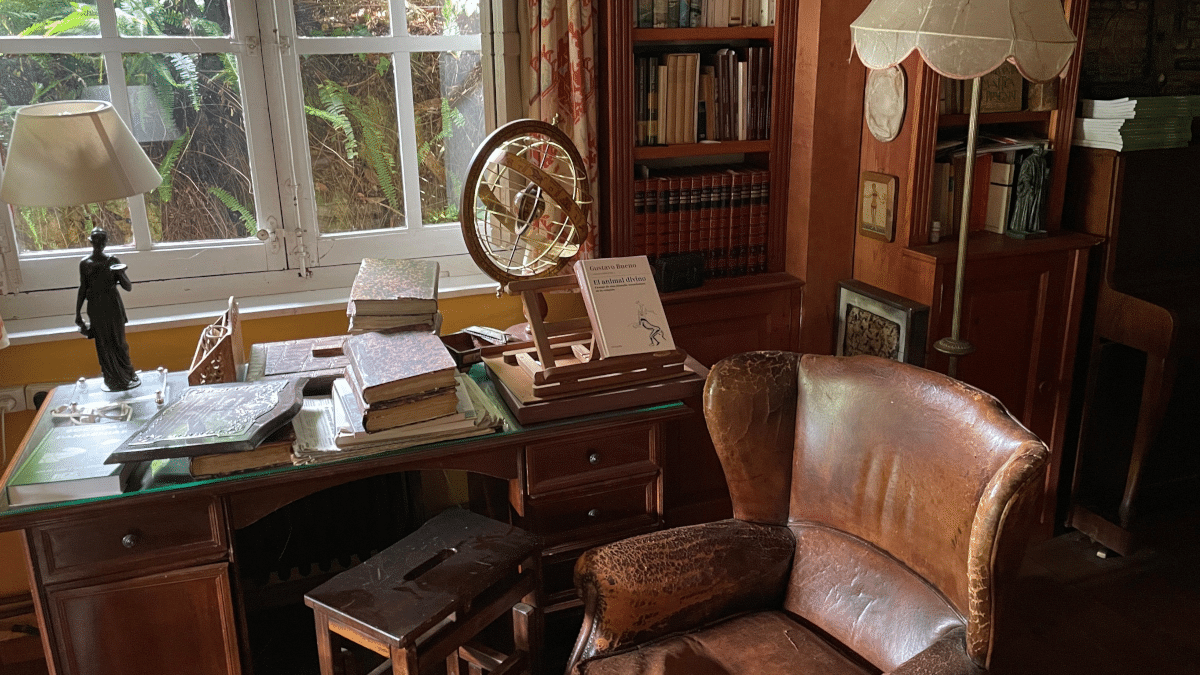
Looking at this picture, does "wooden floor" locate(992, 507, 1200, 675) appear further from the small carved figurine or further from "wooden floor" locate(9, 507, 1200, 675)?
the small carved figurine

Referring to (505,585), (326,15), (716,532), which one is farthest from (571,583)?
(326,15)

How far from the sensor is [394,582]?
1791 mm

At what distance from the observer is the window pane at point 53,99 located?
2.28m

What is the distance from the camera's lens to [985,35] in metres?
1.80

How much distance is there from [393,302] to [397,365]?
249 mm

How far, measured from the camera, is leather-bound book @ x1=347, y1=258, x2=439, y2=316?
210cm

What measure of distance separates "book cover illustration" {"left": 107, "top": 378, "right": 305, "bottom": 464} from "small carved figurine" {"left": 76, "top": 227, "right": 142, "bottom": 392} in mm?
226

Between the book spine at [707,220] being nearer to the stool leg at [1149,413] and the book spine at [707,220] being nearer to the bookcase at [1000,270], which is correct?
the bookcase at [1000,270]

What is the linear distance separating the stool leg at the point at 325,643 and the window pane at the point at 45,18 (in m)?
1.58

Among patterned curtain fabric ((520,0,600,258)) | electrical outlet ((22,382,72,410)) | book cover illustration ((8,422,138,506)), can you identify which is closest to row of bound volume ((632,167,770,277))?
patterned curtain fabric ((520,0,600,258))

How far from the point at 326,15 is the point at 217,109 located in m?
0.38

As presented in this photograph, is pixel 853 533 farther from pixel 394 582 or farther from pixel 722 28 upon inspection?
pixel 722 28

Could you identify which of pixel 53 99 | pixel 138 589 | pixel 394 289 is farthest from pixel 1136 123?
pixel 53 99

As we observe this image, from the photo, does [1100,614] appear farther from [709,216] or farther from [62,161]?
[62,161]
